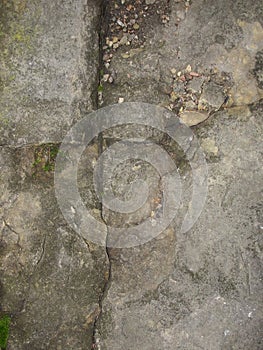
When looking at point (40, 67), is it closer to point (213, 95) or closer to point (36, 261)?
point (213, 95)

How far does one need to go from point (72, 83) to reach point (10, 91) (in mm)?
386

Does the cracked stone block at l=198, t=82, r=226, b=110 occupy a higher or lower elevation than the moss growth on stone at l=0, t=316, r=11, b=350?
higher

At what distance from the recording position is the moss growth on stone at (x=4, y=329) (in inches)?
114

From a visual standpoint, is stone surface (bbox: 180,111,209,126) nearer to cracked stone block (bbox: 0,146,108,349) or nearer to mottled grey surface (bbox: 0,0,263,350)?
mottled grey surface (bbox: 0,0,263,350)

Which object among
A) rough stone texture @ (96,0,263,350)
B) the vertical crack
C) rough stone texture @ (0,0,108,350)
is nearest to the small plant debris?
rough stone texture @ (0,0,108,350)

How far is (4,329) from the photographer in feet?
9.48

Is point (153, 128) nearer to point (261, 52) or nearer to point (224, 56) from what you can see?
point (224, 56)

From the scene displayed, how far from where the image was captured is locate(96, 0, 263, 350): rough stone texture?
2.89m

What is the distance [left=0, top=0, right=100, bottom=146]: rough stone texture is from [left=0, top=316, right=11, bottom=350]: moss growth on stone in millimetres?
1087

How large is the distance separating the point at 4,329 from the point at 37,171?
0.99m

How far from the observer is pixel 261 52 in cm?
→ 290

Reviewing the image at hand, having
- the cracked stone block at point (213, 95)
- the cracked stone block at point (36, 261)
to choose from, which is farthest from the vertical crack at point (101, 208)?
the cracked stone block at point (213, 95)

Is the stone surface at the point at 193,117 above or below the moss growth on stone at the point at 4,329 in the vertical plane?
above

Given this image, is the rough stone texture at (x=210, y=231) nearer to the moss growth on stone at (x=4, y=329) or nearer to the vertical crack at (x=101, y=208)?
the vertical crack at (x=101, y=208)
